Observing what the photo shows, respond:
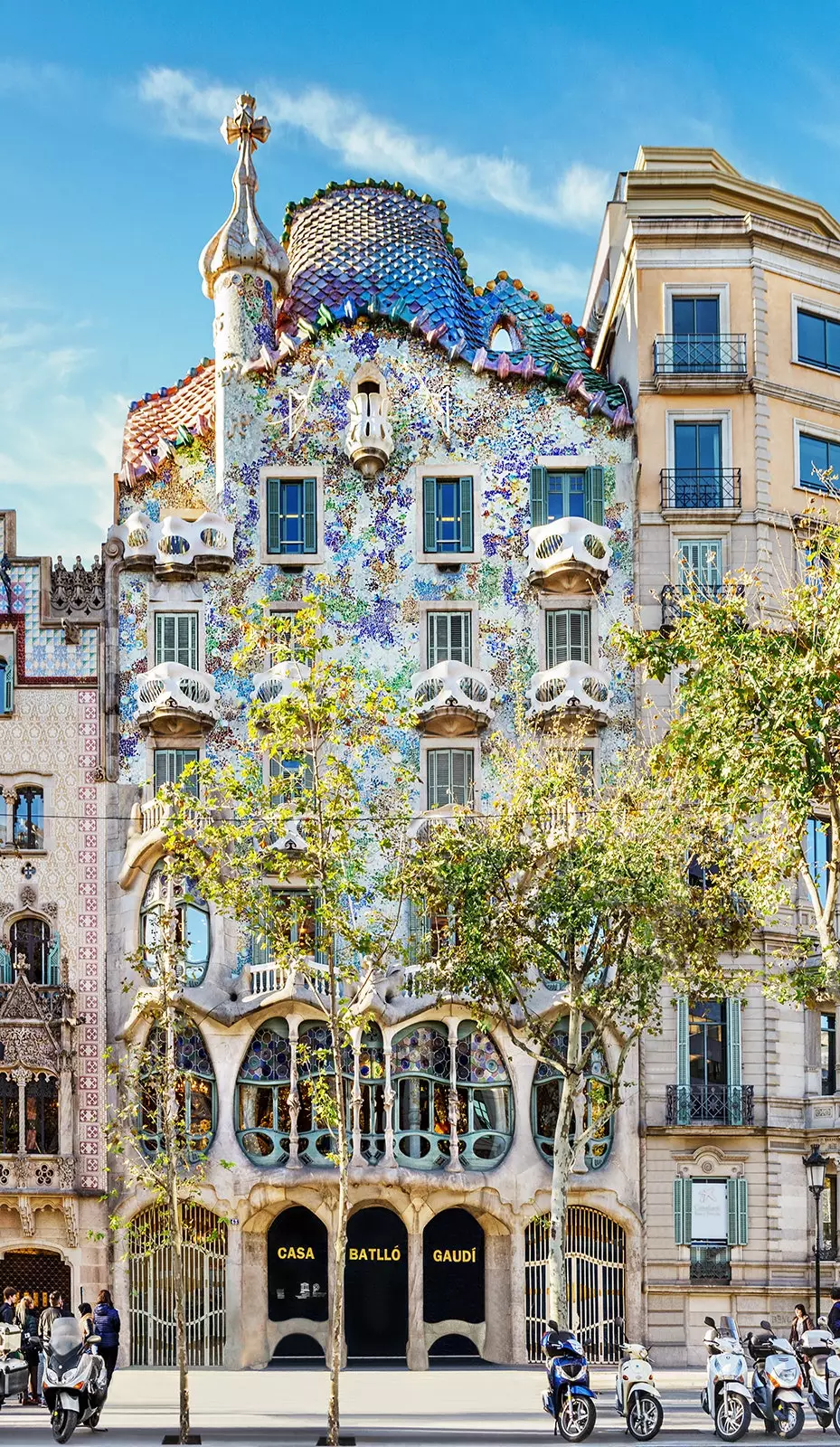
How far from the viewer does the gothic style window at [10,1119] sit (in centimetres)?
4262

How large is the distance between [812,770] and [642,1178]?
14020mm

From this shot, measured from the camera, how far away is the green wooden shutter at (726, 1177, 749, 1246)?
138 ft

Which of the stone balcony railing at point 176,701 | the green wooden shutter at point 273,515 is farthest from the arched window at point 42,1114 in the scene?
the green wooden shutter at point 273,515

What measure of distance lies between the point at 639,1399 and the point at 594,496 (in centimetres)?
2144

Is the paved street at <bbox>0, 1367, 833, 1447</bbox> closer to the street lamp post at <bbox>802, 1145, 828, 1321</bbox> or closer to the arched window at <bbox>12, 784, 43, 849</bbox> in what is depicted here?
the street lamp post at <bbox>802, 1145, 828, 1321</bbox>

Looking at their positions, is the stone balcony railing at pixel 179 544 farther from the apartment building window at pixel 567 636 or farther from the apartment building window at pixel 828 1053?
the apartment building window at pixel 828 1053

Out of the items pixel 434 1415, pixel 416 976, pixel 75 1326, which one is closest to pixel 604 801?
pixel 416 976

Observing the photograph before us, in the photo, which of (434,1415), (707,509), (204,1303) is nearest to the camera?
(434,1415)

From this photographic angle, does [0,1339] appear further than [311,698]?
Yes

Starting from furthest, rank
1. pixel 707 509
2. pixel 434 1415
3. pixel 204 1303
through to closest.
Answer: pixel 707 509 → pixel 204 1303 → pixel 434 1415

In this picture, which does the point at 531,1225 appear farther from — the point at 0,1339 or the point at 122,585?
the point at 122,585

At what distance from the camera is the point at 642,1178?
42.2 m

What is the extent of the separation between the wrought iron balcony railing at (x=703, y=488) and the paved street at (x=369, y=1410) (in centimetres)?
1756

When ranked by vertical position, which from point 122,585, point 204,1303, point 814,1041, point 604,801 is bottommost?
point 204,1303
